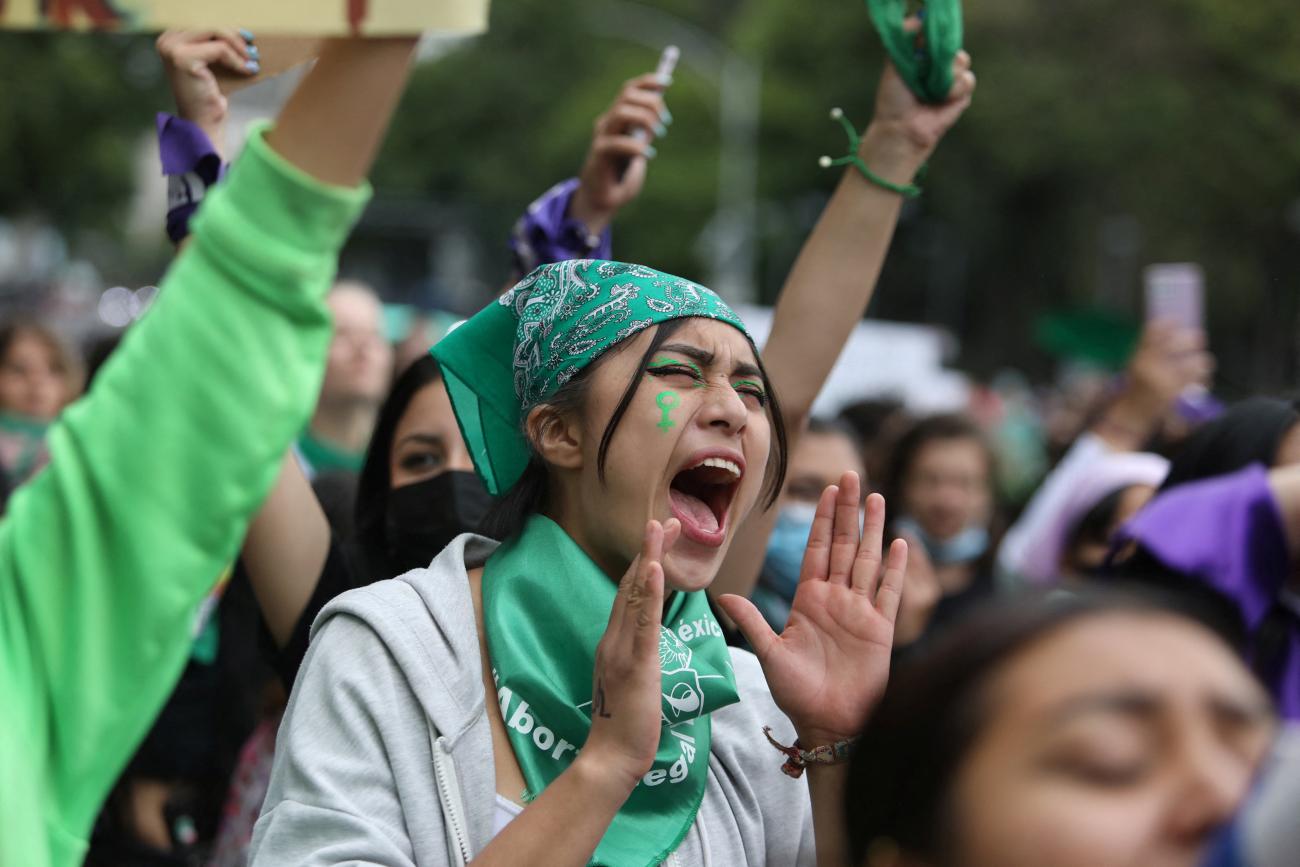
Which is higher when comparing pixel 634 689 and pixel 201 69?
pixel 201 69

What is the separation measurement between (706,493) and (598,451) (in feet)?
0.89

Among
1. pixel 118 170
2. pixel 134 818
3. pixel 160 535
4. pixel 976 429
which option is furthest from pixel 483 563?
pixel 118 170

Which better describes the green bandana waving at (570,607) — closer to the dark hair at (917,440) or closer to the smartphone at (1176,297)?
the smartphone at (1176,297)

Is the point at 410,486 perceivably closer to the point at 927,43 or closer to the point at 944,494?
the point at 927,43

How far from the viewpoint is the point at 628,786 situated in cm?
188

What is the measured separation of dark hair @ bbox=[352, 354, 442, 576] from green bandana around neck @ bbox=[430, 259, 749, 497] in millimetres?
631

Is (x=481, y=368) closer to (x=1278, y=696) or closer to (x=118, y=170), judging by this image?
(x=1278, y=696)

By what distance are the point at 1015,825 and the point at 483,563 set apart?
1.14m

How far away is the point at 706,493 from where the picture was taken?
8.22 ft

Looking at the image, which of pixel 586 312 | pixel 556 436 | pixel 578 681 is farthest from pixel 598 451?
pixel 578 681

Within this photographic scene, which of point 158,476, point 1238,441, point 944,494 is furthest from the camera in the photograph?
point 944,494

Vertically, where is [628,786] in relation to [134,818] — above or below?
above

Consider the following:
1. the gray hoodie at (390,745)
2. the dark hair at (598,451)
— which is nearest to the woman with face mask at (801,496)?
the dark hair at (598,451)

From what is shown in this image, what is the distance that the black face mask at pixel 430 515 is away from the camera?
300 cm
